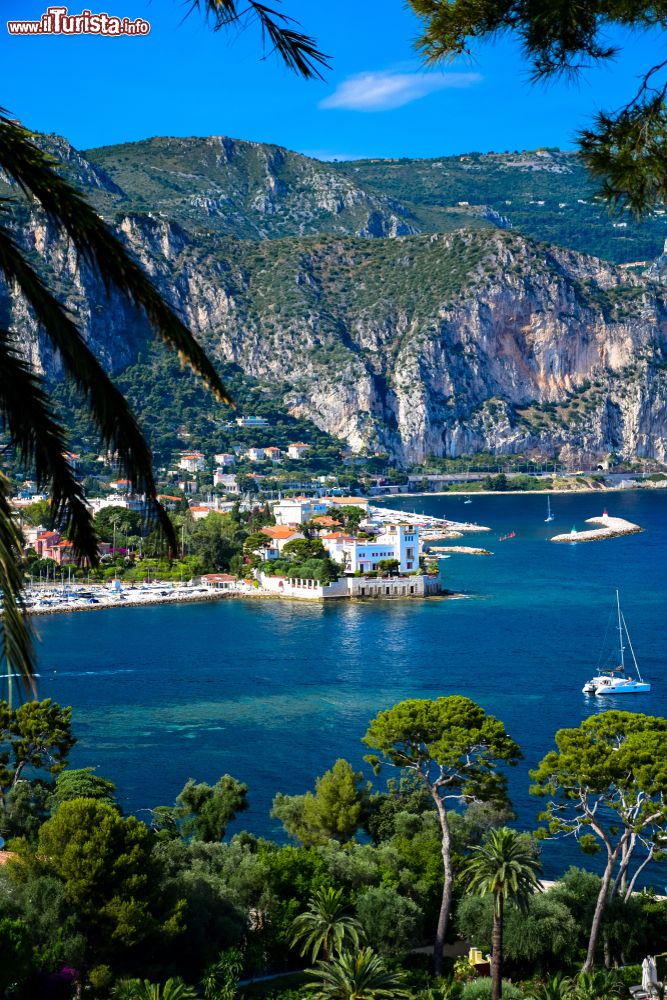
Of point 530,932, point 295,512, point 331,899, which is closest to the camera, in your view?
point 331,899

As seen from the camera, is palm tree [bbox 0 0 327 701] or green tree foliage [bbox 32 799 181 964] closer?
palm tree [bbox 0 0 327 701]

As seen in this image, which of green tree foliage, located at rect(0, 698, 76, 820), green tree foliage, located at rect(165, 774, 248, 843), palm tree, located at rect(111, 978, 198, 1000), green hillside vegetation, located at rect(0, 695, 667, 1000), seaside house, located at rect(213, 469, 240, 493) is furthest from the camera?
seaside house, located at rect(213, 469, 240, 493)

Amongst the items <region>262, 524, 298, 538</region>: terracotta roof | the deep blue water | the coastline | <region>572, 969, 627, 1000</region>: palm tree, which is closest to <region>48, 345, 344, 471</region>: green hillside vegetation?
the coastline

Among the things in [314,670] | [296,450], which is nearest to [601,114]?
[314,670]

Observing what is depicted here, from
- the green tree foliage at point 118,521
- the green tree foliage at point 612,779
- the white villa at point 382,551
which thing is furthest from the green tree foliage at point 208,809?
the green tree foliage at point 118,521

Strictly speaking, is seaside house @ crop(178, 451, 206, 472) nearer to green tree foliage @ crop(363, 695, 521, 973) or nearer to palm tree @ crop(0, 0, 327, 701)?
green tree foliage @ crop(363, 695, 521, 973)

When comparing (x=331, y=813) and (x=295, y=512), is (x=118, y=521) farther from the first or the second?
(x=331, y=813)
